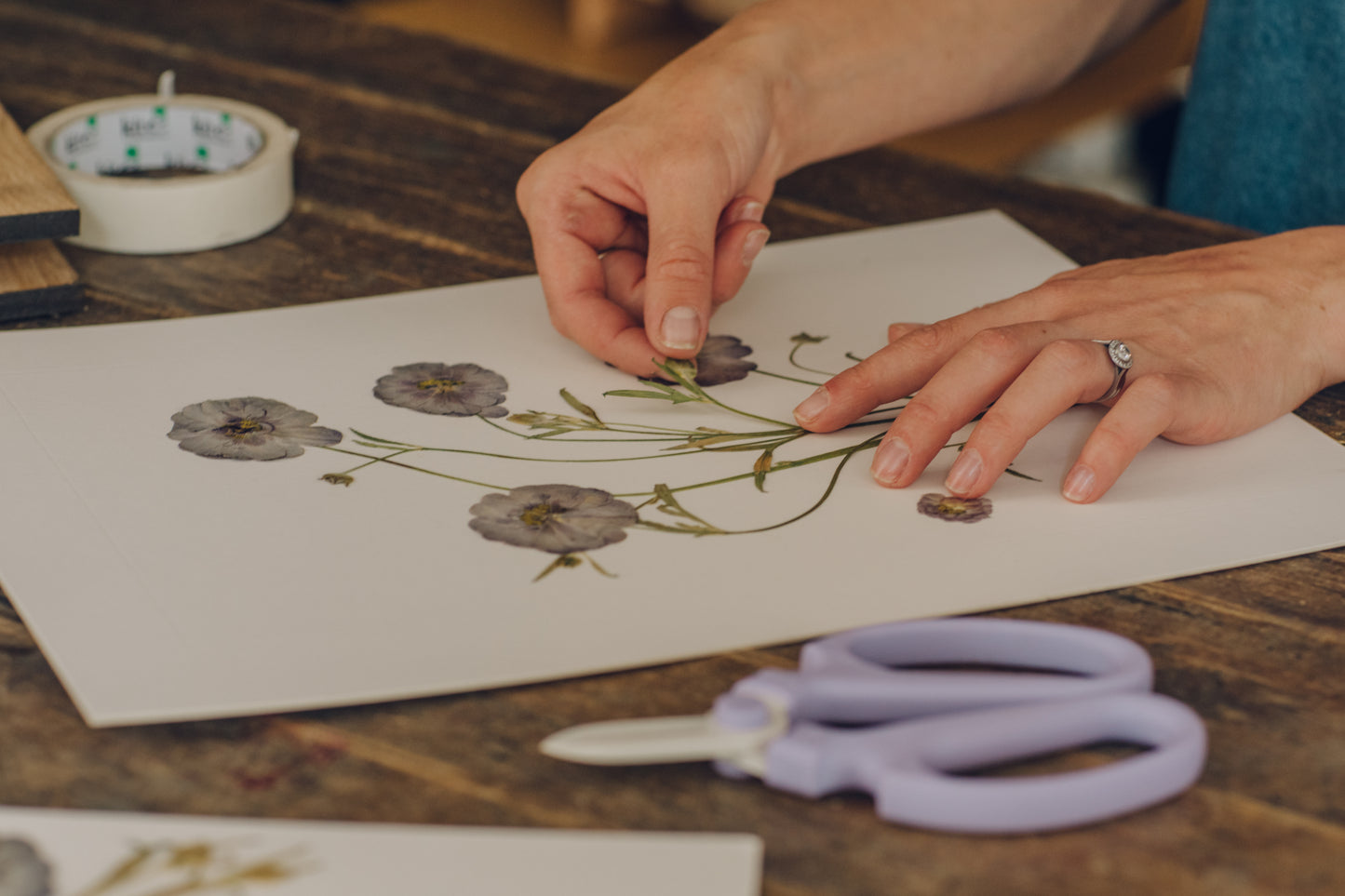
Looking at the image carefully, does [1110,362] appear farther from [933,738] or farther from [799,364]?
[933,738]

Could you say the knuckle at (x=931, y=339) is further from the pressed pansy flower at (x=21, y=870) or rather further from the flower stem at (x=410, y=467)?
the pressed pansy flower at (x=21, y=870)

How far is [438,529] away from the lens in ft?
1.96

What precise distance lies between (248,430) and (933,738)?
1.25 ft

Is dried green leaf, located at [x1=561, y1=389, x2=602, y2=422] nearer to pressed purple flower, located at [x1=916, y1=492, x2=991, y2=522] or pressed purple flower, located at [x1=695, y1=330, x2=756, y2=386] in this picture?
pressed purple flower, located at [x1=695, y1=330, x2=756, y2=386]

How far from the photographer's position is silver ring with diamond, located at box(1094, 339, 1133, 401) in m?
0.71

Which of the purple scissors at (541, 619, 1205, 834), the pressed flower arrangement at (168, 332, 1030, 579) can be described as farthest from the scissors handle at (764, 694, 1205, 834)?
the pressed flower arrangement at (168, 332, 1030, 579)

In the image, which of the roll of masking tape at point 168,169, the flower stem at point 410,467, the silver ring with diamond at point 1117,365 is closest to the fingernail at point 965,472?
the silver ring with diamond at point 1117,365

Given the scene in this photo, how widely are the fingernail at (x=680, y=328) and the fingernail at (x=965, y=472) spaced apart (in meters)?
0.18

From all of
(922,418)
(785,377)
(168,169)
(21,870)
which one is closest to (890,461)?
(922,418)

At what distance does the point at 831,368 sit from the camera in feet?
2.55

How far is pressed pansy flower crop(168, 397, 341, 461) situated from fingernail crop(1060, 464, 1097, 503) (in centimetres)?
36

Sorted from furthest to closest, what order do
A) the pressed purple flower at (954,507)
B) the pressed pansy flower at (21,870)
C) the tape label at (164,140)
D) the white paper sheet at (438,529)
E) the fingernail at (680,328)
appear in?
the tape label at (164,140)
the fingernail at (680,328)
the pressed purple flower at (954,507)
the white paper sheet at (438,529)
the pressed pansy flower at (21,870)

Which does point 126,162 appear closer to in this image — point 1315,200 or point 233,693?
point 233,693

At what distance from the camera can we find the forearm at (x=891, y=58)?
0.92 metres
